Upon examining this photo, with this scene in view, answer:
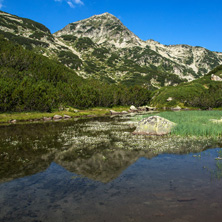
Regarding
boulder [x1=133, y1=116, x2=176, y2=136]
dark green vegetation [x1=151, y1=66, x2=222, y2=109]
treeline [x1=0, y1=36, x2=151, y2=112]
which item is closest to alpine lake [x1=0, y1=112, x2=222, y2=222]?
boulder [x1=133, y1=116, x2=176, y2=136]

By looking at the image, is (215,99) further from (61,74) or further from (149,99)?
(61,74)

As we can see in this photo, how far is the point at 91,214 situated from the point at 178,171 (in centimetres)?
1008

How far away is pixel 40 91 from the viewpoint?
311 feet

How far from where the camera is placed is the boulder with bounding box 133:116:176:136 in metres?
37.7

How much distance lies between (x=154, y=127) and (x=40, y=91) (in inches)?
2825

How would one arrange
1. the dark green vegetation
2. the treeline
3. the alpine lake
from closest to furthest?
the alpine lake, the treeline, the dark green vegetation

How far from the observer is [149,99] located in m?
191

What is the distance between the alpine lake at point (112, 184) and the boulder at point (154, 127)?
A: 10662mm

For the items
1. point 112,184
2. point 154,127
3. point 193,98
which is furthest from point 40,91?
point 193,98

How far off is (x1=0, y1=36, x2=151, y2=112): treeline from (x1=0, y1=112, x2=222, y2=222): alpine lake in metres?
64.7

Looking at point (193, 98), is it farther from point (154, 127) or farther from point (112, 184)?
point (112, 184)

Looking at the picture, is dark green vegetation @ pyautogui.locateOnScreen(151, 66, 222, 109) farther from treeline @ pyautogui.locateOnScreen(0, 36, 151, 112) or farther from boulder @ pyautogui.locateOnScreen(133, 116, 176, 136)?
boulder @ pyautogui.locateOnScreen(133, 116, 176, 136)

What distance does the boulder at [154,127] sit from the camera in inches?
1483

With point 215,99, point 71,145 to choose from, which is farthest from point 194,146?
point 215,99
